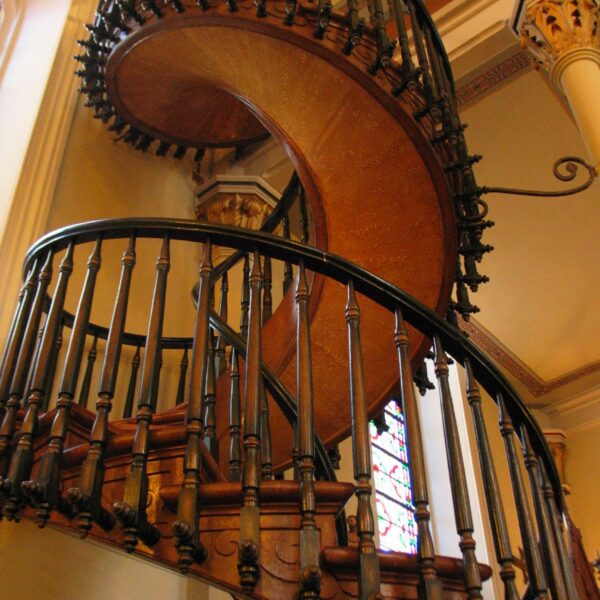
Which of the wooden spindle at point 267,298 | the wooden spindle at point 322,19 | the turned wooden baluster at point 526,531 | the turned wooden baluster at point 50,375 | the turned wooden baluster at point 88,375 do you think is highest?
the wooden spindle at point 322,19

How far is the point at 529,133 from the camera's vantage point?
19.2 feet

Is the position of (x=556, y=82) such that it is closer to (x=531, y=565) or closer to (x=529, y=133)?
(x=529, y=133)

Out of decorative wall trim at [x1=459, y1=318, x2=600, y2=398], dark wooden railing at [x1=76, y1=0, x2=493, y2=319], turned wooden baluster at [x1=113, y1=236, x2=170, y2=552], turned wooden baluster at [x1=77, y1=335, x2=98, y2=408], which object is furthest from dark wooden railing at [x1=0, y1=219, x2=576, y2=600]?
decorative wall trim at [x1=459, y1=318, x2=600, y2=398]

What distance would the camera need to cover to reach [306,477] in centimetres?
192

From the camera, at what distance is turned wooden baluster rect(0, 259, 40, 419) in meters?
2.35

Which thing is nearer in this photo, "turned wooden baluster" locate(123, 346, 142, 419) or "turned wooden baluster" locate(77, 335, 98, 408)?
"turned wooden baluster" locate(77, 335, 98, 408)

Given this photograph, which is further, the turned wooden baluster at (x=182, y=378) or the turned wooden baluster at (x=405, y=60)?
the turned wooden baluster at (x=182, y=378)

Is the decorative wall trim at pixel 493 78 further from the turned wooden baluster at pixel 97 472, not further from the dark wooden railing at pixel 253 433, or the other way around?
the turned wooden baluster at pixel 97 472

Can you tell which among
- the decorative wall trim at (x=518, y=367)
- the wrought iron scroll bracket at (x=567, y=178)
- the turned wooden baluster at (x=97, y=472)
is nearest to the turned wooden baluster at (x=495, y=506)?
the turned wooden baluster at (x=97, y=472)

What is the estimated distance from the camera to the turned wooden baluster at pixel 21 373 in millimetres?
2166

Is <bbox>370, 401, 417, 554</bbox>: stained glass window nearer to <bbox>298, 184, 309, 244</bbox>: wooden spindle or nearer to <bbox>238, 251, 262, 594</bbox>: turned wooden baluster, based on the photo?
<bbox>298, 184, 309, 244</bbox>: wooden spindle

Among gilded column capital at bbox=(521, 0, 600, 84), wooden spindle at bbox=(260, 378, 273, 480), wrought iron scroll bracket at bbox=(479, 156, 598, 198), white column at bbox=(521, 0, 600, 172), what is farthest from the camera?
gilded column capital at bbox=(521, 0, 600, 84)

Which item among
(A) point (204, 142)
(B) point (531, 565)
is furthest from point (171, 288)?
(B) point (531, 565)

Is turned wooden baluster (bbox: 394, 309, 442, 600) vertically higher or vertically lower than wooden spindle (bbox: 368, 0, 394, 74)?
lower
